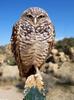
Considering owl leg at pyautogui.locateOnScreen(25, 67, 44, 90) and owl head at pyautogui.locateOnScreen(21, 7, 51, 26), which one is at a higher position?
owl head at pyautogui.locateOnScreen(21, 7, 51, 26)

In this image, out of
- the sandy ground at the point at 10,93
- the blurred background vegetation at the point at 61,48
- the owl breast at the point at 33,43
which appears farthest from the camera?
the blurred background vegetation at the point at 61,48

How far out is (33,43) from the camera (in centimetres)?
557

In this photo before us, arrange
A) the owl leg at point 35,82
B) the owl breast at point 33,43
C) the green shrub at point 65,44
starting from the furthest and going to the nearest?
the green shrub at point 65,44 < the owl breast at point 33,43 < the owl leg at point 35,82

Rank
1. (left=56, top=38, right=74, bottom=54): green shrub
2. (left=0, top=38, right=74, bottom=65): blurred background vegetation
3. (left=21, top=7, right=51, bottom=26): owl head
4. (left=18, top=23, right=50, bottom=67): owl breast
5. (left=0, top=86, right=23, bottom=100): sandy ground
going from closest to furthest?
(left=18, top=23, right=50, bottom=67): owl breast
(left=21, top=7, right=51, bottom=26): owl head
(left=0, top=86, right=23, bottom=100): sandy ground
(left=0, top=38, right=74, bottom=65): blurred background vegetation
(left=56, top=38, right=74, bottom=54): green shrub

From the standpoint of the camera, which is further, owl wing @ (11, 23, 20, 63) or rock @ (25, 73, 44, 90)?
owl wing @ (11, 23, 20, 63)

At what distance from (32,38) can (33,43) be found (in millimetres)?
78

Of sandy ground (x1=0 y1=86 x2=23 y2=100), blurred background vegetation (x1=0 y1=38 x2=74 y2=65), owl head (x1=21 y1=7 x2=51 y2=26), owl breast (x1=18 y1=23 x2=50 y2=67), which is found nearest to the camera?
owl breast (x1=18 y1=23 x2=50 y2=67)

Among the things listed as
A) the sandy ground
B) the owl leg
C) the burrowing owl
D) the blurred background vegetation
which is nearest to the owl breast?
the burrowing owl

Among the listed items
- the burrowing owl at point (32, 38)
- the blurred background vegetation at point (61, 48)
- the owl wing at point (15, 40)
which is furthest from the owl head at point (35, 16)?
the blurred background vegetation at point (61, 48)

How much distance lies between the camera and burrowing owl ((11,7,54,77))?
18.3 feet

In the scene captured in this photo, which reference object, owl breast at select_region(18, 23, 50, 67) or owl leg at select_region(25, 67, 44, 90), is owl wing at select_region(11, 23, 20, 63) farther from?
owl leg at select_region(25, 67, 44, 90)

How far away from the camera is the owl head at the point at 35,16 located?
5719 mm

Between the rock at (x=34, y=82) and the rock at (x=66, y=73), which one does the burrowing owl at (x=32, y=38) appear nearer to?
the rock at (x=34, y=82)

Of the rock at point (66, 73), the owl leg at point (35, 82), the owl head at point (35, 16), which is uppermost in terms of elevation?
the owl head at point (35, 16)
